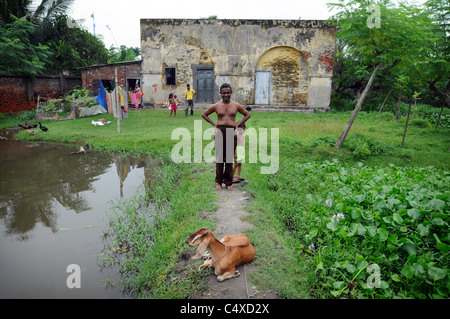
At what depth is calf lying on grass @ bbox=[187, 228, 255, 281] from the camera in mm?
2818

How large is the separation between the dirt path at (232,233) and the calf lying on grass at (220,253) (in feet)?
0.23

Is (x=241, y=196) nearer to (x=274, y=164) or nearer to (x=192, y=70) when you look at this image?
(x=274, y=164)

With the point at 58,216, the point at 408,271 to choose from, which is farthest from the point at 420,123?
the point at 58,216

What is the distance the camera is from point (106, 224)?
439 centimetres

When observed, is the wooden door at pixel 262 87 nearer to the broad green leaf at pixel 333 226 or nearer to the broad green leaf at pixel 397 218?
the broad green leaf at pixel 333 226

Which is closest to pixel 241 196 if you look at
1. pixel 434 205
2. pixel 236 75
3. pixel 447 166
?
pixel 434 205

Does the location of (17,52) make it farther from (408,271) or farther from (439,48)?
(439,48)

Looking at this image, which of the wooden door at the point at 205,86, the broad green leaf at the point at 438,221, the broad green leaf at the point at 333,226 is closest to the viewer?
the broad green leaf at the point at 438,221

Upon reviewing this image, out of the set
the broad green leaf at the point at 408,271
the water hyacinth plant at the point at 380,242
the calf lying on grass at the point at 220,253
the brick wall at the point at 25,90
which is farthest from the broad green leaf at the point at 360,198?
the brick wall at the point at 25,90
